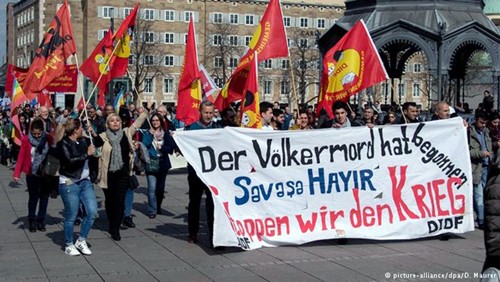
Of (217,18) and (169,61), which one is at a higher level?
(217,18)

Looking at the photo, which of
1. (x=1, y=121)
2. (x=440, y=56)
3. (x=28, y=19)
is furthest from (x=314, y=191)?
A: (x=28, y=19)

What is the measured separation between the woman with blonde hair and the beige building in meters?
67.2

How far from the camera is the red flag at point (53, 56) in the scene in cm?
1441

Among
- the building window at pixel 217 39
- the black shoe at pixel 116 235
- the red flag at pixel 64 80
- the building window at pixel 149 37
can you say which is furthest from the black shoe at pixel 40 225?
the building window at pixel 217 39

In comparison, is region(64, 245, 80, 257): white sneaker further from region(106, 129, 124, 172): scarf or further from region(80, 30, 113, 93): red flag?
region(80, 30, 113, 93): red flag

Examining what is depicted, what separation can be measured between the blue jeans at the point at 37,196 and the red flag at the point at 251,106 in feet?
10.4

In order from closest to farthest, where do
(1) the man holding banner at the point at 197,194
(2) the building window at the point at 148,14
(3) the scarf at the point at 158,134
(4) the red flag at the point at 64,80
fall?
(1) the man holding banner at the point at 197,194
(3) the scarf at the point at 158,134
(4) the red flag at the point at 64,80
(2) the building window at the point at 148,14

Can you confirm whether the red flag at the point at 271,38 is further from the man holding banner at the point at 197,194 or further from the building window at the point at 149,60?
the building window at the point at 149,60

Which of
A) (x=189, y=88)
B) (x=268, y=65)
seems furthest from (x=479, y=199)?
(x=268, y=65)

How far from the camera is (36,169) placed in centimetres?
1229

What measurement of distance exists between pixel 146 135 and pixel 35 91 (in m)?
2.17

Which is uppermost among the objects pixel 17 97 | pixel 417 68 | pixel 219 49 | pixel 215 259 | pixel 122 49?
pixel 219 49

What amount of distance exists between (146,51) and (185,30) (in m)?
10.6

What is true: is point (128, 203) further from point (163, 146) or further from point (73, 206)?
point (73, 206)
